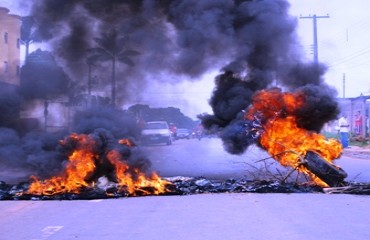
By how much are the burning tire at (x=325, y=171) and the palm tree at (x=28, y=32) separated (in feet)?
28.5

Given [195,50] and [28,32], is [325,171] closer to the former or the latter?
[195,50]

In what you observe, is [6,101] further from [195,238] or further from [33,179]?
[195,238]

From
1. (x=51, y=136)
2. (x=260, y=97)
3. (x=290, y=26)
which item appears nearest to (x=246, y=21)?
(x=290, y=26)

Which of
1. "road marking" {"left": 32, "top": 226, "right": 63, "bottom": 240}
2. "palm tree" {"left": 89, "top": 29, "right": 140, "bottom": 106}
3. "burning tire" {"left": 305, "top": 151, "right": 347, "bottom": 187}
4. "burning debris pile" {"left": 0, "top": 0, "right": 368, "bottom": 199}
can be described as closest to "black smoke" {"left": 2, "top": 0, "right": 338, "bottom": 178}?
"burning debris pile" {"left": 0, "top": 0, "right": 368, "bottom": 199}

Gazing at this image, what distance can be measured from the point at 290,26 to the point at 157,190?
593 cm

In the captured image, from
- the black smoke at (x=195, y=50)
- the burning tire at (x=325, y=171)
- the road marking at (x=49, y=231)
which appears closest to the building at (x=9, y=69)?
the black smoke at (x=195, y=50)

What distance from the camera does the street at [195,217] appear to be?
21.4 feet


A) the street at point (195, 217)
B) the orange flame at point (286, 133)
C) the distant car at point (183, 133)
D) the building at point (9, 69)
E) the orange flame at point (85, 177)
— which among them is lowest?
the distant car at point (183, 133)

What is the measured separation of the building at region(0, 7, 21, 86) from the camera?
14.1 m

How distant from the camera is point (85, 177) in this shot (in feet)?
35.3

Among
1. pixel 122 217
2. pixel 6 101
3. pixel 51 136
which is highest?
pixel 6 101

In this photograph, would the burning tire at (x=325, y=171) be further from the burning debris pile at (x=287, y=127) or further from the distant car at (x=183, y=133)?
the distant car at (x=183, y=133)

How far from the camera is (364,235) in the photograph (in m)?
6.34

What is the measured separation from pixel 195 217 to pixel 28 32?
944 cm
